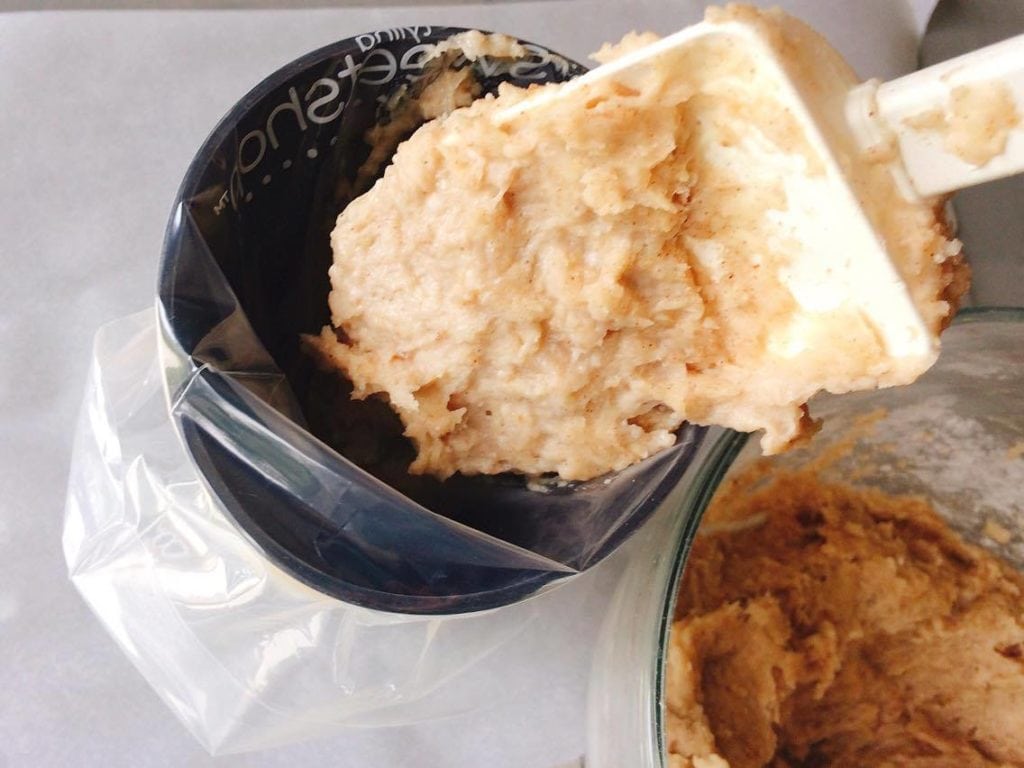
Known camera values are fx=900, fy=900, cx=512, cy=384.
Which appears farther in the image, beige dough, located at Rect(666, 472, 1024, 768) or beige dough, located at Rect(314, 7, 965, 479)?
beige dough, located at Rect(666, 472, 1024, 768)

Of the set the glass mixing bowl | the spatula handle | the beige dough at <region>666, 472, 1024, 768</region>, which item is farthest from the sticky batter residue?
the beige dough at <region>666, 472, 1024, 768</region>

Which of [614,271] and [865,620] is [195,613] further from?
[865,620]

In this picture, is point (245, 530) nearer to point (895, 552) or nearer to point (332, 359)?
point (332, 359)

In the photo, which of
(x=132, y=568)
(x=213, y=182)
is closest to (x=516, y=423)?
(x=213, y=182)

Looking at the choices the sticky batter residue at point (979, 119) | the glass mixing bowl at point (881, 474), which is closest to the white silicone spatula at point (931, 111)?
the sticky batter residue at point (979, 119)

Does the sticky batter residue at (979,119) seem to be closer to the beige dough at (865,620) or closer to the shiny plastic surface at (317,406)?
the shiny plastic surface at (317,406)

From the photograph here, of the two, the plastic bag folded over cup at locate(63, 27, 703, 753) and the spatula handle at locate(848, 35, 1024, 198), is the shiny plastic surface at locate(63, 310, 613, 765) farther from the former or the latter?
the spatula handle at locate(848, 35, 1024, 198)
